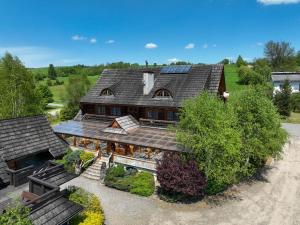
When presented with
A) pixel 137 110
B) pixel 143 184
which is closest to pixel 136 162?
pixel 143 184

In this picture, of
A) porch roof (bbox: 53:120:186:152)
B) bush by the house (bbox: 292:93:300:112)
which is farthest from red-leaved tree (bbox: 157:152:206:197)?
bush by the house (bbox: 292:93:300:112)

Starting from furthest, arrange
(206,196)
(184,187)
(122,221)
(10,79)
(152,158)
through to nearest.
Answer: (10,79) < (152,158) < (206,196) < (184,187) < (122,221)

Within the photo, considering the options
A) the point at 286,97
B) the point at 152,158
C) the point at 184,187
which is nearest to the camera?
the point at 184,187

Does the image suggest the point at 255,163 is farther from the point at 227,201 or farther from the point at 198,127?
the point at 198,127

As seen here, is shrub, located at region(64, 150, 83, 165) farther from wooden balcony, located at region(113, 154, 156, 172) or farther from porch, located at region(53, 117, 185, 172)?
wooden balcony, located at region(113, 154, 156, 172)

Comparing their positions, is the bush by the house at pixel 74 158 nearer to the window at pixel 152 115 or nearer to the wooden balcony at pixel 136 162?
the wooden balcony at pixel 136 162

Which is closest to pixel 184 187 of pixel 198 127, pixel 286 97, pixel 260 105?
pixel 198 127

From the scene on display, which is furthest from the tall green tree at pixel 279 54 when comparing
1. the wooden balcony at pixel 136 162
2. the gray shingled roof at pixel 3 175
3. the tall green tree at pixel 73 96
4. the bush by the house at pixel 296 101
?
the gray shingled roof at pixel 3 175

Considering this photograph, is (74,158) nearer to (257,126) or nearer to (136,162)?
(136,162)
